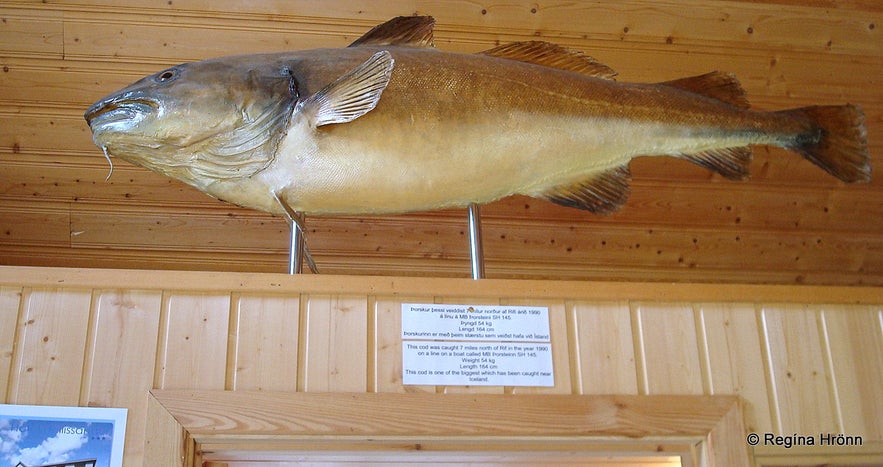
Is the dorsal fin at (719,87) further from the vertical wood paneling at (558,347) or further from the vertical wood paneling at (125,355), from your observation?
the vertical wood paneling at (125,355)

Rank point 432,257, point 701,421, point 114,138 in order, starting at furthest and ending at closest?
point 432,257, point 701,421, point 114,138

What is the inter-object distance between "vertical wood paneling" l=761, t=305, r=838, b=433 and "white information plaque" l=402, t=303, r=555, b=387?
48 cm

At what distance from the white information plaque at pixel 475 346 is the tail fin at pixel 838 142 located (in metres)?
0.73

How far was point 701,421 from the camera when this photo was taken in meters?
1.59

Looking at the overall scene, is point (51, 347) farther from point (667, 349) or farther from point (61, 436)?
point (667, 349)

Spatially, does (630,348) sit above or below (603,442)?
above

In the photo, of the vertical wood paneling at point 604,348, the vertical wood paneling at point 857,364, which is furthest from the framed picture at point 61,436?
the vertical wood paneling at point 857,364

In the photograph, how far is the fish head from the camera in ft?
4.89

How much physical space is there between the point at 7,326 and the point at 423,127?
85 cm

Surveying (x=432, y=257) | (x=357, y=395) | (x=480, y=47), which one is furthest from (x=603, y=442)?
(x=480, y=47)

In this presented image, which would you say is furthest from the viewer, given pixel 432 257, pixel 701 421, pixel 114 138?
pixel 432 257

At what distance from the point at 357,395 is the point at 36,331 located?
598mm

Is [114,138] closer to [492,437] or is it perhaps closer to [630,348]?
[492,437]
